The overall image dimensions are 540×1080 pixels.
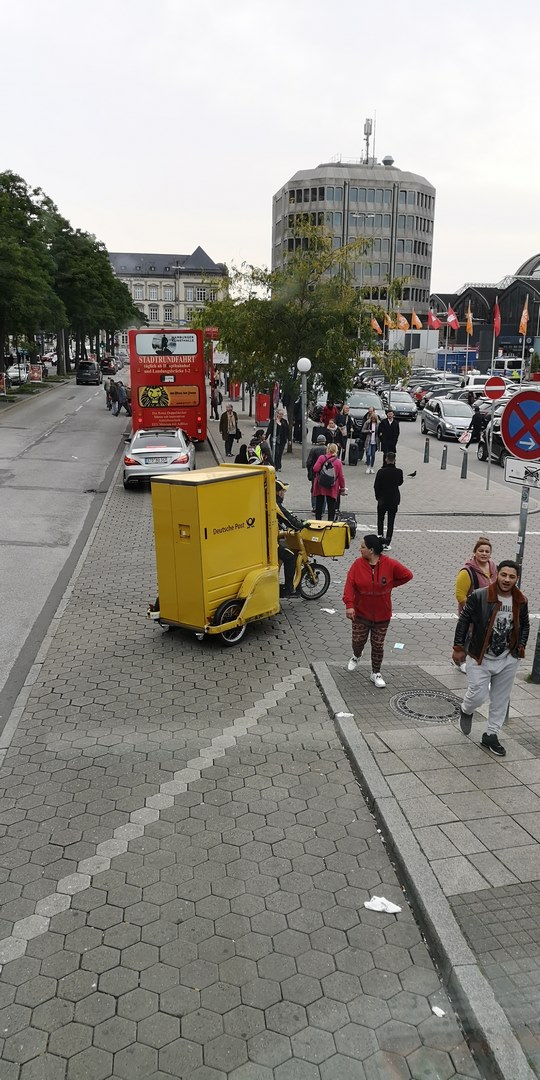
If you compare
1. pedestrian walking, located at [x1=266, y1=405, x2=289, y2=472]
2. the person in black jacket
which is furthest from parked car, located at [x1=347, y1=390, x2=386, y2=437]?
the person in black jacket

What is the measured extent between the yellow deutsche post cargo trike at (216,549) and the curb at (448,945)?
2.77m

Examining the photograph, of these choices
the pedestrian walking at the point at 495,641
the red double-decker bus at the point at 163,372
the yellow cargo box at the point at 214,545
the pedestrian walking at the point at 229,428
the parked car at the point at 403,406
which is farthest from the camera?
the parked car at the point at 403,406

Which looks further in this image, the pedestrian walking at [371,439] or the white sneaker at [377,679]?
the pedestrian walking at [371,439]

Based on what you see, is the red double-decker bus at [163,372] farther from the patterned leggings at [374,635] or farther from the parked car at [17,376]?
the parked car at [17,376]

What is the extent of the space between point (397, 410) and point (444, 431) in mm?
7180

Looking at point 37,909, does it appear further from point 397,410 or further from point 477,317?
point 477,317

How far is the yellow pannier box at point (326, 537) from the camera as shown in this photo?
10.3 meters

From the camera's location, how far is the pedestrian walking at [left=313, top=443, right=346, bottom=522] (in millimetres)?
13977

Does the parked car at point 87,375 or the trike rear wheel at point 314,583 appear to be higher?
the trike rear wheel at point 314,583

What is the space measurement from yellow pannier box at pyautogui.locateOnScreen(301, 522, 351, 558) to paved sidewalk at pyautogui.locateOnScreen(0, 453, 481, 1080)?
280cm

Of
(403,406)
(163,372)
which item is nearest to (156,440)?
(163,372)

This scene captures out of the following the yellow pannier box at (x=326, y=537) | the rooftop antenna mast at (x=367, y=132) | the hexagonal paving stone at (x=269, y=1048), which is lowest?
the hexagonal paving stone at (x=269, y=1048)

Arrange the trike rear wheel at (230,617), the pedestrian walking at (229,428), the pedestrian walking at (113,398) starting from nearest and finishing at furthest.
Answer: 1. the trike rear wheel at (230,617)
2. the pedestrian walking at (229,428)
3. the pedestrian walking at (113,398)

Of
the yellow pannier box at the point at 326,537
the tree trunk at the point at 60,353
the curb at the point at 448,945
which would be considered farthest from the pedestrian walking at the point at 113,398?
the curb at the point at 448,945
